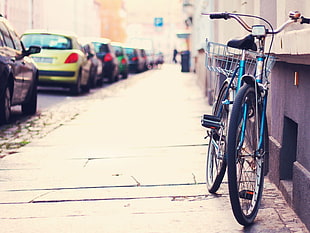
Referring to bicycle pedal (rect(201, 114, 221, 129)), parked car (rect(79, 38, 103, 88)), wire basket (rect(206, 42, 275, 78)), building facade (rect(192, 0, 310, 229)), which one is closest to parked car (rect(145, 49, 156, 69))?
parked car (rect(79, 38, 103, 88))

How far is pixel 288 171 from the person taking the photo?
18.1ft

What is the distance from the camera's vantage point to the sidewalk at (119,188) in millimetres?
4711

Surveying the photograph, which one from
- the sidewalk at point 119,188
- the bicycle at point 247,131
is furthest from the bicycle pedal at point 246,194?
the sidewalk at point 119,188

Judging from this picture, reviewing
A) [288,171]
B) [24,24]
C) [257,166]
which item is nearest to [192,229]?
[257,166]

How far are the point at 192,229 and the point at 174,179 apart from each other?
5.65ft

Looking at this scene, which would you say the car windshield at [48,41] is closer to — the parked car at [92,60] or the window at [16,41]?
the parked car at [92,60]

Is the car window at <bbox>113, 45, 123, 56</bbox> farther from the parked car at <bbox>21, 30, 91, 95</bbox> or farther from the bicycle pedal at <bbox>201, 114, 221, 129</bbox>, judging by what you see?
the bicycle pedal at <bbox>201, 114, 221, 129</bbox>

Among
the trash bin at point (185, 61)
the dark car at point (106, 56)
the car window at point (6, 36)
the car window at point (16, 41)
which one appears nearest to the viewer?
the car window at point (6, 36)

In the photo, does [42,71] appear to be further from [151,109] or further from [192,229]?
[192,229]

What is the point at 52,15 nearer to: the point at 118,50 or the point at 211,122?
the point at 118,50

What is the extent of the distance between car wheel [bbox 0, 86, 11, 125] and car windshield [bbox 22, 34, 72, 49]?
7151mm

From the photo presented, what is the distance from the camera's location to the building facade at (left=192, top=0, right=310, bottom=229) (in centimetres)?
460

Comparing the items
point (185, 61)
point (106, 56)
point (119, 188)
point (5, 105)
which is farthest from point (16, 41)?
point (185, 61)

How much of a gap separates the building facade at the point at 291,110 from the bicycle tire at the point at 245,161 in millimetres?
278
